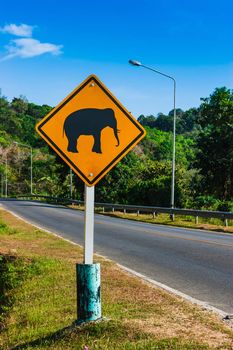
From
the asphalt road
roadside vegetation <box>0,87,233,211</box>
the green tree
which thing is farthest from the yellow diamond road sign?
the green tree

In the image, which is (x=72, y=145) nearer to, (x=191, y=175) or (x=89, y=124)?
(x=89, y=124)

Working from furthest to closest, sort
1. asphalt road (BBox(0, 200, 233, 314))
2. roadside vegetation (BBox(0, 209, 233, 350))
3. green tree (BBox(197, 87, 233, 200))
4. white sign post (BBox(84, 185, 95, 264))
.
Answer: green tree (BBox(197, 87, 233, 200))
asphalt road (BBox(0, 200, 233, 314))
white sign post (BBox(84, 185, 95, 264))
roadside vegetation (BBox(0, 209, 233, 350))

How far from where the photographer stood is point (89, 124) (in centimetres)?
533

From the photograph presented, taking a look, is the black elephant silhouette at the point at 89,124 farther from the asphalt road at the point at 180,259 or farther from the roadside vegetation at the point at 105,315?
the asphalt road at the point at 180,259

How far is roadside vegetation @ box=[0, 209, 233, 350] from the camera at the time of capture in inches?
202

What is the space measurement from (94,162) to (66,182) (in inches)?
2540

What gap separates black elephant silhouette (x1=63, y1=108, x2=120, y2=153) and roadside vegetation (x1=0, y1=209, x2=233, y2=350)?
6.43ft

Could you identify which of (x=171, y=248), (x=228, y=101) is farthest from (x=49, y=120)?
(x=228, y=101)

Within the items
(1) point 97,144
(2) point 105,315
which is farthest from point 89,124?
(2) point 105,315

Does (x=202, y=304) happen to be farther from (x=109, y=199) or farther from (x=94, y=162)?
(x=109, y=199)

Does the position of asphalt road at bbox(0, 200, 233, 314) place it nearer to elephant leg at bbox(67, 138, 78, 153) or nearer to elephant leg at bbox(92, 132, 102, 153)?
elephant leg at bbox(92, 132, 102, 153)

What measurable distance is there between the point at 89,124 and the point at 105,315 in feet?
7.78

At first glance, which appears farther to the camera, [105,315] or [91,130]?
[105,315]

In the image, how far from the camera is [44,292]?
8023mm
